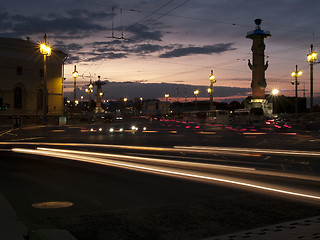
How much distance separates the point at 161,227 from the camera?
220 inches

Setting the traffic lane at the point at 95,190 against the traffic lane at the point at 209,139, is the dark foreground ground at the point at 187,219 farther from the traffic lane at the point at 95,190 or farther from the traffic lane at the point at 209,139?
the traffic lane at the point at 209,139

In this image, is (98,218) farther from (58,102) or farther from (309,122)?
(58,102)

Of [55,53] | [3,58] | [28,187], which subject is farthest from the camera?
[55,53]

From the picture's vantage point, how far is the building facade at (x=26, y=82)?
5875 cm

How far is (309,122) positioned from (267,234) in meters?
39.0

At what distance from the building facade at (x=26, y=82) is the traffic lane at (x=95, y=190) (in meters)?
48.8

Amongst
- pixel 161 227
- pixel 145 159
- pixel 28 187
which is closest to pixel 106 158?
pixel 145 159

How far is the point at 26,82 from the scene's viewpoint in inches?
2408

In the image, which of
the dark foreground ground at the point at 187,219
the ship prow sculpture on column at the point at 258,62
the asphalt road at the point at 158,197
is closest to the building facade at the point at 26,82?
the ship prow sculpture on column at the point at 258,62

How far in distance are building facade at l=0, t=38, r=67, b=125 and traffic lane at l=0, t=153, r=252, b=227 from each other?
48756 mm

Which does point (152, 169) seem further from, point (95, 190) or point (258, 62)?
point (258, 62)

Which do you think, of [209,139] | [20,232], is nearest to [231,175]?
[20,232]

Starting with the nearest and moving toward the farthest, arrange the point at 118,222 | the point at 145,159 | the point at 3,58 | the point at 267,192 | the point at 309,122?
the point at 118,222 < the point at 267,192 < the point at 145,159 < the point at 309,122 < the point at 3,58

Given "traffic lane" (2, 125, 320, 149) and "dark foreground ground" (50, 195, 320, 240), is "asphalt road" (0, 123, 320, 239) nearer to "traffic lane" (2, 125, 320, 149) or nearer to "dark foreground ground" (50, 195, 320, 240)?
"dark foreground ground" (50, 195, 320, 240)
